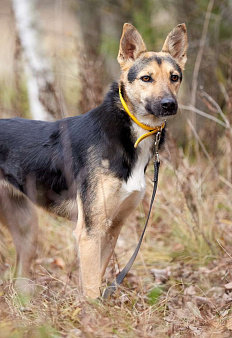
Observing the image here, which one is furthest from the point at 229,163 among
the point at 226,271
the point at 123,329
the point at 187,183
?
the point at 123,329

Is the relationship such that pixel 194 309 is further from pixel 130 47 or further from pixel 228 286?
pixel 130 47

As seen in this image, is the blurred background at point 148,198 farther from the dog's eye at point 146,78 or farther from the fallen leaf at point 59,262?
the dog's eye at point 146,78

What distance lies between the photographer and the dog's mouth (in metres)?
3.69

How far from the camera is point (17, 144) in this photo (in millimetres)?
4227

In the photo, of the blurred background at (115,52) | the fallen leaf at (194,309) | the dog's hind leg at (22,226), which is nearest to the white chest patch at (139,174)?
the fallen leaf at (194,309)

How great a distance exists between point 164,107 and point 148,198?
2488 mm

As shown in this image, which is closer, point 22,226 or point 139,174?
point 139,174

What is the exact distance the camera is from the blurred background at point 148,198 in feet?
11.1

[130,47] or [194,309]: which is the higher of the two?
[130,47]

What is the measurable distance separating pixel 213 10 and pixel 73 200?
4.64m

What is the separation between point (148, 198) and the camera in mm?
6027

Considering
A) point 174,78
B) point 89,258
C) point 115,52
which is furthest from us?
point 115,52

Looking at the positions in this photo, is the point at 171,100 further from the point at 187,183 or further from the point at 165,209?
the point at 165,209

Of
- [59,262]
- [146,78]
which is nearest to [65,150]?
[146,78]
